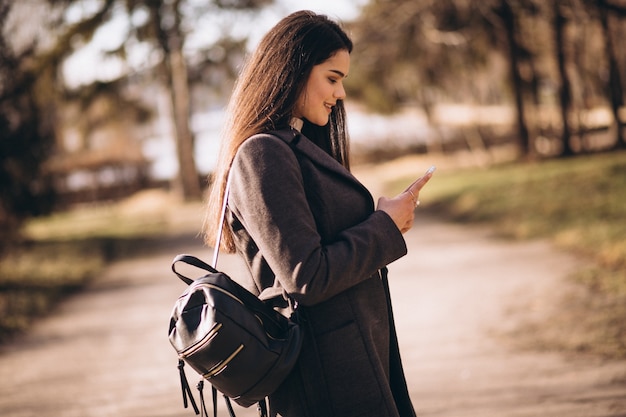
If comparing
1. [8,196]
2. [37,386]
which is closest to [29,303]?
[8,196]

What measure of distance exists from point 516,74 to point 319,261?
21963 mm

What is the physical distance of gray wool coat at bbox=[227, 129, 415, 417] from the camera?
1.98 meters

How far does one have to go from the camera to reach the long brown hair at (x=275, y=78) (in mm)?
2156

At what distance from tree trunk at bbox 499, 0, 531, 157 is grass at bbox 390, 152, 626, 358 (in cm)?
140

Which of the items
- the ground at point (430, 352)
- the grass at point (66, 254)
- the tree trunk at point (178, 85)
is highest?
the tree trunk at point (178, 85)

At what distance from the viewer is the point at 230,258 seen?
1306 cm

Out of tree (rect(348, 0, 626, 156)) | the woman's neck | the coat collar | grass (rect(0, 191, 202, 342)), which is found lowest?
the coat collar

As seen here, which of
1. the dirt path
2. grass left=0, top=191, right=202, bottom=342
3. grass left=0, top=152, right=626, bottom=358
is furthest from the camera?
grass left=0, top=191, right=202, bottom=342

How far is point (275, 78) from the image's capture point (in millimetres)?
2158

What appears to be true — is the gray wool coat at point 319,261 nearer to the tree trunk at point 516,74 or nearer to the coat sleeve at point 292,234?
the coat sleeve at point 292,234

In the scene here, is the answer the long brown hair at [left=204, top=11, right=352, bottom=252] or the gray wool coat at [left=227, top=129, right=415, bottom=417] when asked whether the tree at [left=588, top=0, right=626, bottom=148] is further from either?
the gray wool coat at [left=227, top=129, right=415, bottom=417]

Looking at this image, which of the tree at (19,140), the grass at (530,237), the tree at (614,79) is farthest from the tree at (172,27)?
the tree at (19,140)

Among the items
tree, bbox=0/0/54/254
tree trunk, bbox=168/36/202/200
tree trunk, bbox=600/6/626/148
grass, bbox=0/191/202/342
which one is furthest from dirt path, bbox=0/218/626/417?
tree trunk, bbox=168/36/202/200

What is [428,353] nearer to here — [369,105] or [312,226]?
[312,226]
